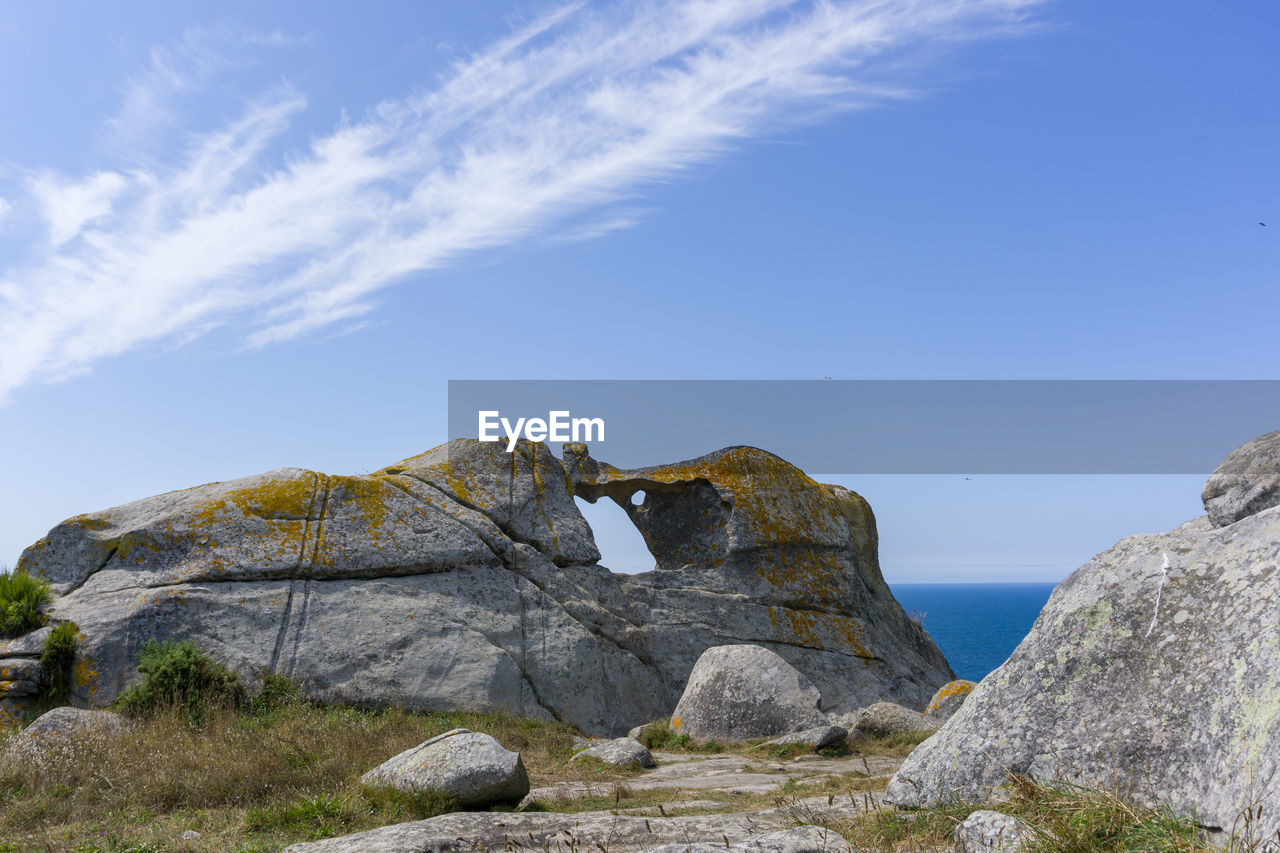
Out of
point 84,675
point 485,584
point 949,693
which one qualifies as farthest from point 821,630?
point 84,675

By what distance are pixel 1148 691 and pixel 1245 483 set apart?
2.19 metres

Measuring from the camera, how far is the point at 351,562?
16.8 meters

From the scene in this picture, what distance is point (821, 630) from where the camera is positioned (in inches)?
813

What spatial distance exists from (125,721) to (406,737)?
3949 millimetres

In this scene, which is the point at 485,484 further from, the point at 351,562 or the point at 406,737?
the point at 406,737

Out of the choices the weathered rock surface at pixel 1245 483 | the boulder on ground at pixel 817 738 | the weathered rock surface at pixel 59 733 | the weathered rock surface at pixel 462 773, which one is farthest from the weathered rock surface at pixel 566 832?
the boulder on ground at pixel 817 738

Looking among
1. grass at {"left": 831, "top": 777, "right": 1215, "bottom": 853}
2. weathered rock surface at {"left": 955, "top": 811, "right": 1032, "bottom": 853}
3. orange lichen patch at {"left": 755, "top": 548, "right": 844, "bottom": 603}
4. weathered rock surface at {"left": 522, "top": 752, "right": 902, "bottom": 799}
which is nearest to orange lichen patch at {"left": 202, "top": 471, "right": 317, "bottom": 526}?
weathered rock surface at {"left": 522, "top": 752, "right": 902, "bottom": 799}

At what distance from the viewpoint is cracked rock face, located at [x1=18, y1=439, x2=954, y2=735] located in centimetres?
1553

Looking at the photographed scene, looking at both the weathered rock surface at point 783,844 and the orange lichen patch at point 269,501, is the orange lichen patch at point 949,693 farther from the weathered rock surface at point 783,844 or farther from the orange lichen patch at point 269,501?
the orange lichen patch at point 269,501

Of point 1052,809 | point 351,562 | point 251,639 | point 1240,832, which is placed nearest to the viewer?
point 1240,832

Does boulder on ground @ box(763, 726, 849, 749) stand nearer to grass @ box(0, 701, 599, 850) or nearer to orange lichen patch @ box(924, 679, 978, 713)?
orange lichen patch @ box(924, 679, 978, 713)

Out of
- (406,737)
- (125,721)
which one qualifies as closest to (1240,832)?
(406,737)

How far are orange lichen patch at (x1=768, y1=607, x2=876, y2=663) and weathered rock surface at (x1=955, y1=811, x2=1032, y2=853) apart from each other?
15.0 meters

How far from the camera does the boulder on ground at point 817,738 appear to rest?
536 inches
